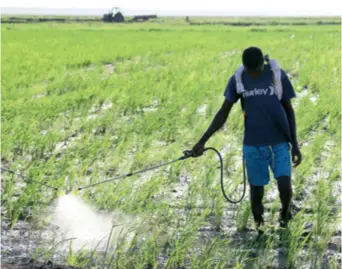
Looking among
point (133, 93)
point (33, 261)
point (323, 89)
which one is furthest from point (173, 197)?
point (323, 89)

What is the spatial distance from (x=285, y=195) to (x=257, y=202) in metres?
0.18

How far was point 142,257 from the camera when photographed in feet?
10.4

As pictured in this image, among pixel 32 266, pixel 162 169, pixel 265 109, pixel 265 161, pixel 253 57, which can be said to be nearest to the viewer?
pixel 32 266

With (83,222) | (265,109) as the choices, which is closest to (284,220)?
(265,109)

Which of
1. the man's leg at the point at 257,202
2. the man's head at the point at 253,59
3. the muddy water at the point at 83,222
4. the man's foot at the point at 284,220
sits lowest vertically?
the muddy water at the point at 83,222

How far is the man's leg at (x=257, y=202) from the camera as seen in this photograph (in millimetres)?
3586

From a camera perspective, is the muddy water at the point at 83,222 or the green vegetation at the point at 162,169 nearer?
the green vegetation at the point at 162,169

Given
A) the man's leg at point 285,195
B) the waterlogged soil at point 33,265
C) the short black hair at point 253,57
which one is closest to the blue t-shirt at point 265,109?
the short black hair at point 253,57

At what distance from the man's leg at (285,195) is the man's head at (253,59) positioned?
659 mm

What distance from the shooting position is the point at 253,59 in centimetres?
329

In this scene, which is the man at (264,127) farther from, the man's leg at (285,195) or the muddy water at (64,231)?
the muddy water at (64,231)

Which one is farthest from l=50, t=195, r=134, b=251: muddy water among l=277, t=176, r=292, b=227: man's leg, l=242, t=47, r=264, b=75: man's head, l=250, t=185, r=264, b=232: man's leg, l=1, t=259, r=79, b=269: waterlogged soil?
l=242, t=47, r=264, b=75: man's head

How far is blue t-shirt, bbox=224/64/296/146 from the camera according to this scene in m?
3.39

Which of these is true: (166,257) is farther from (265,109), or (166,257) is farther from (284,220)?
(265,109)
